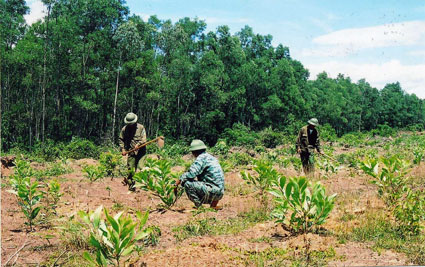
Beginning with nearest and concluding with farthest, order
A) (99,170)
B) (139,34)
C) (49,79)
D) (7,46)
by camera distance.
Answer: (99,170) → (139,34) → (7,46) → (49,79)

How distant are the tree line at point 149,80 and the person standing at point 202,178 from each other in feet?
Answer: 9.00

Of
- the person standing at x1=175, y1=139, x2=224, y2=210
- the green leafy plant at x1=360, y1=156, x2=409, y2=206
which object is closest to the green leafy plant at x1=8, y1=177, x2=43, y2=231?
the person standing at x1=175, y1=139, x2=224, y2=210

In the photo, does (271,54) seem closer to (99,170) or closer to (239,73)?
(239,73)

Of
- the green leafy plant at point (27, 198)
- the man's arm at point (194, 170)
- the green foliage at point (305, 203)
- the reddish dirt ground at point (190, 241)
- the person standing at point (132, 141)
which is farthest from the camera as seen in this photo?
the person standing at point (132, 141)

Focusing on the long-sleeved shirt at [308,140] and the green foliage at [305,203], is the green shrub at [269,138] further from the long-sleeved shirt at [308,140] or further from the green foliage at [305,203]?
the green foliage at [305,203]

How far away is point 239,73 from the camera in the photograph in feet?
32.2

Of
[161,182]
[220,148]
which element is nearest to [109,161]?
[161,182]

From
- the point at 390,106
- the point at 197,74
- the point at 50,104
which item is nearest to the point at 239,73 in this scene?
the point at 197,74

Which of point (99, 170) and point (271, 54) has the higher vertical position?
point (271, 54)

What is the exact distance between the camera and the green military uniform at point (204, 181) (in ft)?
14.4

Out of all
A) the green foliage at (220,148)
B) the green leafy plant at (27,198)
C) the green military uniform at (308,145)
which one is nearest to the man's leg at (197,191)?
the green leafy plant at (27,198)

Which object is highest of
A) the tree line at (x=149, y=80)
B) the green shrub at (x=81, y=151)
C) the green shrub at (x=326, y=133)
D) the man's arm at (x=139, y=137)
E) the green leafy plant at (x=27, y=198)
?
the tree line at (x=149, y=80)

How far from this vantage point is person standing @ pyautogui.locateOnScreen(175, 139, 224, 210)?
439 cm

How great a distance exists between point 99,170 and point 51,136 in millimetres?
10727
